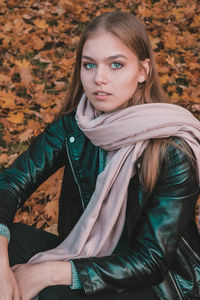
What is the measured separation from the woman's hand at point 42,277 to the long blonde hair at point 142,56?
45cm

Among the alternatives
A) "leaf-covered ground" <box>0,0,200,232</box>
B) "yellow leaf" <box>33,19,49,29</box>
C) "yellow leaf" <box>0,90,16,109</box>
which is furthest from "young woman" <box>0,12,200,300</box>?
"yellow leaf" <box>33,19,49,29</box>

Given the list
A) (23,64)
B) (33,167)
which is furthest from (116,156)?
(23,64)

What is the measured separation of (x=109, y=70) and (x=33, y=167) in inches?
25.4

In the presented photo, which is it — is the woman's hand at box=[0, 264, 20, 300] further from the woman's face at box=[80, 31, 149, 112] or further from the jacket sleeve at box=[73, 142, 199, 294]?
the woman's face at box=[80, 31, 149, 112]

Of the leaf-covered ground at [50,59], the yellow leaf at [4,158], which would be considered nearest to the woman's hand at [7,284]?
the leaf-covered ground at [50,59]

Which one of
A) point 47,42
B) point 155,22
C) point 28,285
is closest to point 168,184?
point 28,285

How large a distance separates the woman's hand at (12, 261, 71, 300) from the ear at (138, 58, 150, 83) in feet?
2.79

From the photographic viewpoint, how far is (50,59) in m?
4.11

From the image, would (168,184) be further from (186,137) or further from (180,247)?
(180,247)

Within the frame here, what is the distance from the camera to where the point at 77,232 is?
1.60 m

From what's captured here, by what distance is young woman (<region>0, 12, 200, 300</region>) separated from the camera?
53.4 inches

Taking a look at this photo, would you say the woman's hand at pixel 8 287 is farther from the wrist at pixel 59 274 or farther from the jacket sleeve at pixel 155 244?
the jacket sleeve at pixel 155 244

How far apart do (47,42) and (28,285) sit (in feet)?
11.7

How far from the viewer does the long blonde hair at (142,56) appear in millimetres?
1421
